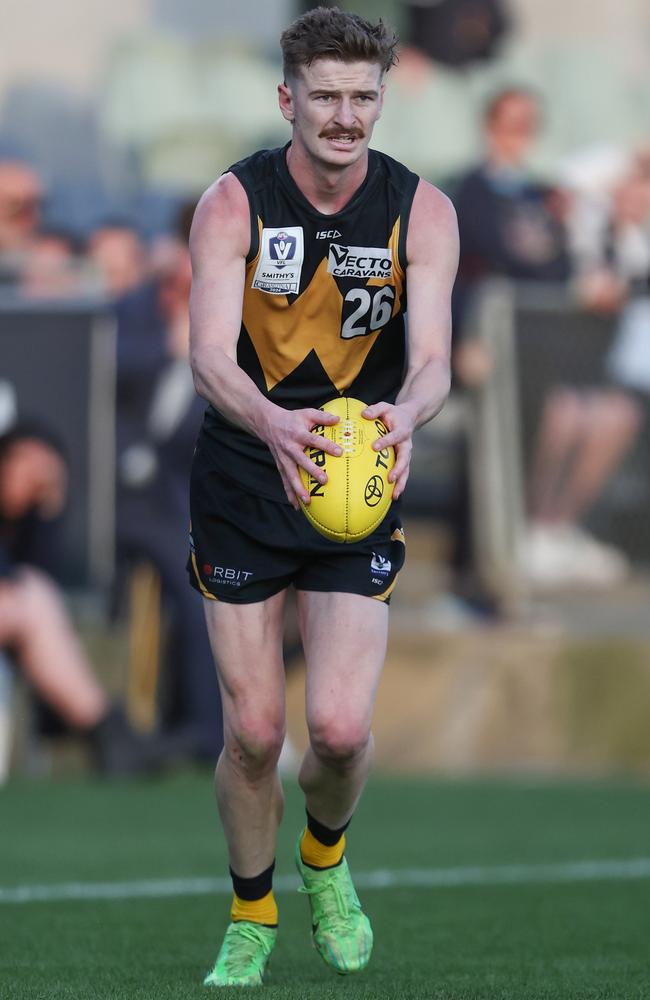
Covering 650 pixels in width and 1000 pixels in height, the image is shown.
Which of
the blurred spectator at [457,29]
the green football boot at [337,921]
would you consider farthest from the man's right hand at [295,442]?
the blurred spectator at [457,29]

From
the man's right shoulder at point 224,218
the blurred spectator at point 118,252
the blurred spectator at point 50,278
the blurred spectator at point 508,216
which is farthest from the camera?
the blurred spectator at point 118,252

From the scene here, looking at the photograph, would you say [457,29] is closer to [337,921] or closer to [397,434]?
[397,434]

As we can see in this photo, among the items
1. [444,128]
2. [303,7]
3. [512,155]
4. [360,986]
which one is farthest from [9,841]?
[303,7]

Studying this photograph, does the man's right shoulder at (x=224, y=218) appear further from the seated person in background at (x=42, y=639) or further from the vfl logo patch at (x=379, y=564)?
the seated person in background at (x=42, y=639)

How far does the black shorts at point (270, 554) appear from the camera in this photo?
5.09 m

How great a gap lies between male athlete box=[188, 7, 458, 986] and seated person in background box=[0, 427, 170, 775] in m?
6.01

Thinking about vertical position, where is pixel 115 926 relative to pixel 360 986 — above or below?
below

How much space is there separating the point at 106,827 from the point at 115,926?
9.61ft

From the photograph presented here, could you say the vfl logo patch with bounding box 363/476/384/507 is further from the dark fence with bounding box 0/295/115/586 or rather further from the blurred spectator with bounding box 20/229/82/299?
the blurred spectator with bounding box 20/229/82/299

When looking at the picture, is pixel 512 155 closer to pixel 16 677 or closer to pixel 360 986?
pixel 16 677

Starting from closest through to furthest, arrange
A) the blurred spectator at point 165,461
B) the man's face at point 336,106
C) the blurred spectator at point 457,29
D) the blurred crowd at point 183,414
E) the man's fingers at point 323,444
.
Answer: the man's fingers at point 323,444 < the man's face at point 336,106 < the blurred crowd at point 183,414 < the blurred spectator at point 165,461 < the blurred spectator at point 457,29

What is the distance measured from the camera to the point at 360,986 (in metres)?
4.96

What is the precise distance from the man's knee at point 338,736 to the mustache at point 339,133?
1.49 meters

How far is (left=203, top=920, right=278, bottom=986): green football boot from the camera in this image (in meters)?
4.98
